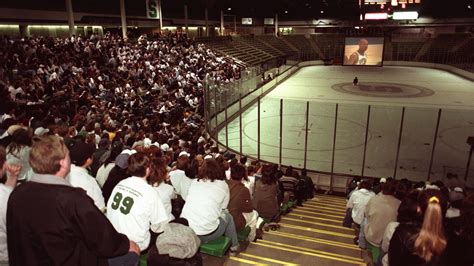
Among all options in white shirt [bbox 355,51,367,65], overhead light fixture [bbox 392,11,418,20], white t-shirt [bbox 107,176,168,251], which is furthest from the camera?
white shirt [bbox 355,51,367,65]

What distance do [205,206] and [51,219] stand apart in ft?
7.25

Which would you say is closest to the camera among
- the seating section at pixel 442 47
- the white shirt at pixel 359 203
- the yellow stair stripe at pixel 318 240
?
the yellow stair stripe at pixel 318 240

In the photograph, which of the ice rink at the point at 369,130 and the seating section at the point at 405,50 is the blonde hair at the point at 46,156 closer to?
the ice rink at the point at 369,130

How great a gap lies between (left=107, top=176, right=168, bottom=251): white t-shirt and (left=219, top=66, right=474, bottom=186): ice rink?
686cm

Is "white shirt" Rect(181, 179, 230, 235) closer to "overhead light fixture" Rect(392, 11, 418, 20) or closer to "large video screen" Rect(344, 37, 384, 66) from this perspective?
"large video screen" Rect(344, 37, 384, 66)

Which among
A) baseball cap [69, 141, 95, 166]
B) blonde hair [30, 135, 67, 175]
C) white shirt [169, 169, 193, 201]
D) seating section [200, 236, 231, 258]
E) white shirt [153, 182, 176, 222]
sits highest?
blonde hair [30, 135, 67, 175]

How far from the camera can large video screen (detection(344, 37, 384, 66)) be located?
4003 cm

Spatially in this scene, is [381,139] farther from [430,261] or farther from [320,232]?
[430,261]

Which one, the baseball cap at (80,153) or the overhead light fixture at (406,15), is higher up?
the overhead light fixture at (406,15)

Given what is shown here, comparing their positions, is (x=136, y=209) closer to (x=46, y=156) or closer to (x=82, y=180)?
(x=82, y=180)

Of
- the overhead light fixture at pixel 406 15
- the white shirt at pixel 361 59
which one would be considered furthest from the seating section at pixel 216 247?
the overhead light fixture at pixel 406 15

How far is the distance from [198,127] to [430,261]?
447 inches

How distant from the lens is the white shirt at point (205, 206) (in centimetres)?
430

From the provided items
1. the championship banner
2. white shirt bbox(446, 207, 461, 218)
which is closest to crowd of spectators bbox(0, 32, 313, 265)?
white shirt bbox(446, 207, 461, 218)
